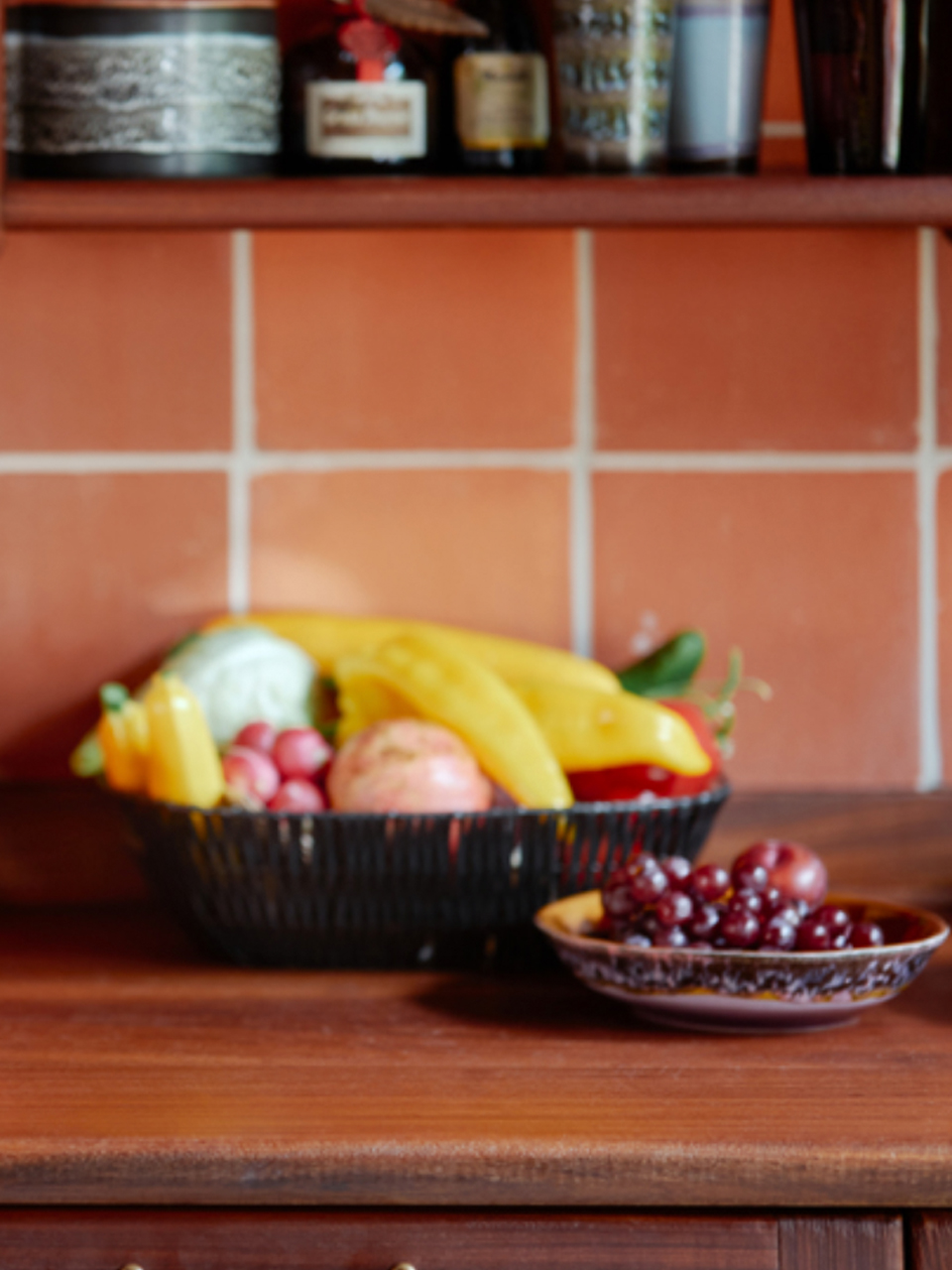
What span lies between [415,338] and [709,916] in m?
0.55

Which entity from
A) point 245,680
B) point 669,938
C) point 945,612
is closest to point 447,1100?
point 669,938

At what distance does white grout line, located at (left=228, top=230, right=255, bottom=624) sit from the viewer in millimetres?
1181

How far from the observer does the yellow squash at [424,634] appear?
1.11m

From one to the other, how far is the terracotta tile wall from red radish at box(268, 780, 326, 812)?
9.4 inches

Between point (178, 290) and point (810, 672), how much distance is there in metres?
0.60

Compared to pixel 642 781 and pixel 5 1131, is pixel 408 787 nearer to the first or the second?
pixel 642 781

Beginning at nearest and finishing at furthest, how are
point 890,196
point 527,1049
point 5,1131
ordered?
point 5,1131
point 527,1049
point 890,196

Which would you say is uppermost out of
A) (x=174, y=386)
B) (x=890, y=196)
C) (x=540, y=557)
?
(x=890, y=196)

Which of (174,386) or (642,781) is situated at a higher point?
(174,386)

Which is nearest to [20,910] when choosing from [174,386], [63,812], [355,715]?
[63,812]

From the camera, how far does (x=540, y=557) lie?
3.92 ft

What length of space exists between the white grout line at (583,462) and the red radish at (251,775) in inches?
12.4

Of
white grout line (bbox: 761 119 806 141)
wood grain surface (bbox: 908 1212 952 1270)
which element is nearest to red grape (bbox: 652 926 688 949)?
wood grain surface (bbox: 908 1212 952 1270)

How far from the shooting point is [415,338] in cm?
118
